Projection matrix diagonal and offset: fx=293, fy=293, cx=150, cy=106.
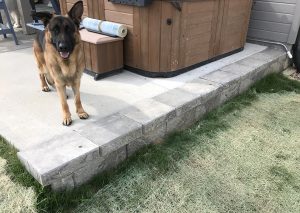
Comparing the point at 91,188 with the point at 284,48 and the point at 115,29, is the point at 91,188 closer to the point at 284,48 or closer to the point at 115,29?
the point at 115,29

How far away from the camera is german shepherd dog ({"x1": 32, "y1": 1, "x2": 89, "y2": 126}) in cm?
250

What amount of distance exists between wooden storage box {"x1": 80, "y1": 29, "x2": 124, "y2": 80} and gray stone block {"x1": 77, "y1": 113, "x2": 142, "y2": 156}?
1136 millimetres

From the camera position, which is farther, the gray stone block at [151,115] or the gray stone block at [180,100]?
the gray stone block at [180,100]

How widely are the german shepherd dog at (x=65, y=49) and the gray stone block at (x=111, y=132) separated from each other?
0.85 feet

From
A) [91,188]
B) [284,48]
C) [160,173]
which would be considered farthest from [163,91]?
[284,48]

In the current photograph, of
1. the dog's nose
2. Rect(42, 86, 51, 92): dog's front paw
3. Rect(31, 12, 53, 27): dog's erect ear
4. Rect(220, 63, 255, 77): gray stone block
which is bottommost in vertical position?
Rect(42, 86, 51, 92): dog's front paw

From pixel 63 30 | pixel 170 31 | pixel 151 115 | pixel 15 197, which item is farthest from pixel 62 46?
pixel 170 31

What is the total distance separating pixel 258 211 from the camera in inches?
91.9

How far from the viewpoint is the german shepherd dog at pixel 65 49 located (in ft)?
8.21

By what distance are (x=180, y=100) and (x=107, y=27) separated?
4.74 feet

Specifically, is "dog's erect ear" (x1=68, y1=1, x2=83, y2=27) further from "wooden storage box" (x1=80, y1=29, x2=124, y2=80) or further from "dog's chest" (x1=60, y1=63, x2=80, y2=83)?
"wooden storage box" (x1=80, y1=29, x2=124, y2=80)

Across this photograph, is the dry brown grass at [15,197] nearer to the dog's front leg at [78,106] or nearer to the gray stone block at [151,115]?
the dog's front leg at [78,106]

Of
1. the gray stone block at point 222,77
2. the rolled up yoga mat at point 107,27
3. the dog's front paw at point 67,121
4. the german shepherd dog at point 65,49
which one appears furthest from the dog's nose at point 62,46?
the gray stone block at point 222,77

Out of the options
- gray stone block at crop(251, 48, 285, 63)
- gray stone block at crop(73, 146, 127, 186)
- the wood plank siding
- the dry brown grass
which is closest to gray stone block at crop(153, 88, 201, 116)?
gray stone block at crop(73, 146, 127, 186)
